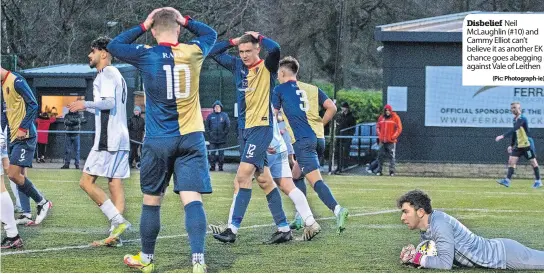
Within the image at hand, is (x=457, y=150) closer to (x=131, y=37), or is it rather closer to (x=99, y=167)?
(x=99, y=167)

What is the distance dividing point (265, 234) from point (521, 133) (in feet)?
48.7

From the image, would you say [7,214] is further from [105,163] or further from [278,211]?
[278,211]

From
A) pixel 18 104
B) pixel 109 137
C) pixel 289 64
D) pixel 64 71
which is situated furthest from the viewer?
pixel 64 71

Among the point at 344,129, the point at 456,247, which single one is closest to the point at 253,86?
the point at 456,247

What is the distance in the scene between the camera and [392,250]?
11141 millimetres

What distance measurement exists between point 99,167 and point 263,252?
2.21 metres

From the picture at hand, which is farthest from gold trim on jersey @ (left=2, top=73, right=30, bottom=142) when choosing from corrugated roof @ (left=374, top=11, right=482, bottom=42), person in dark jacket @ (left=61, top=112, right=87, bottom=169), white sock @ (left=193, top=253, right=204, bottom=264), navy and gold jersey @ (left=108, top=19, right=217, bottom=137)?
corrugated roof @ (left=374, top=11, right=482, bottom=42)

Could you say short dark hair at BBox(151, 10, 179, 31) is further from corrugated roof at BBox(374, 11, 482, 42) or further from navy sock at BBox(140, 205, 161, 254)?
corrugated roof at BBox(374, 11, 482, 42)

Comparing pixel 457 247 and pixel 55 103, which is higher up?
pixel 55 103

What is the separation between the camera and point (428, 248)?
31.2ft

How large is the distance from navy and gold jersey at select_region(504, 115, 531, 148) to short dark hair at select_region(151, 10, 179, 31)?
721 inches

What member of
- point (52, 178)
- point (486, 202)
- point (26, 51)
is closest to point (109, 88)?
point (486, 202)

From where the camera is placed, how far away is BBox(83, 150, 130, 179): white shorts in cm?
1206

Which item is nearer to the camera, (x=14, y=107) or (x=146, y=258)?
(x=146, y=258)
